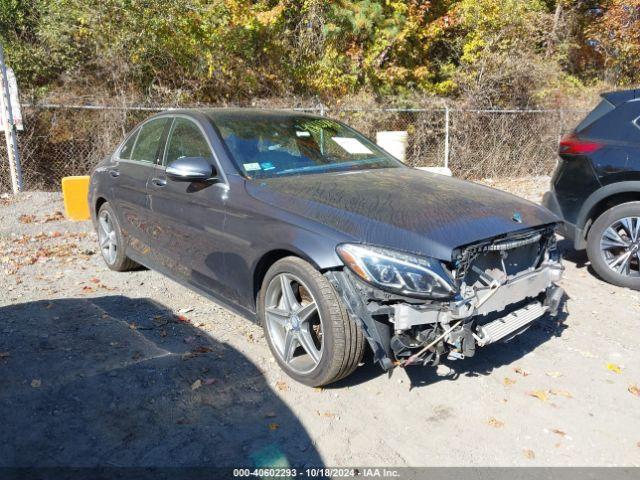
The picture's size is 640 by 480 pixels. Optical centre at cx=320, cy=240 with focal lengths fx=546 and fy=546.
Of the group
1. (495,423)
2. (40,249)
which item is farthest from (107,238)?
(495,423)

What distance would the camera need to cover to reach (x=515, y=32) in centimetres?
1512

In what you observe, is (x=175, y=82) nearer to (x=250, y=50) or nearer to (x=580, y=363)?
(x=250, y=50)

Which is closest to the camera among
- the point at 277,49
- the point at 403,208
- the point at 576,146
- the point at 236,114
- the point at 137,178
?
the point at 403,208

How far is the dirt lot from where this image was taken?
2840mm

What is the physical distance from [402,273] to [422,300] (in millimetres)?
178

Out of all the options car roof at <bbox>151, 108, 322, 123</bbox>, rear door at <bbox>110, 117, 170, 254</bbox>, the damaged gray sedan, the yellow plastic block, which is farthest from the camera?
the yellow plastic block

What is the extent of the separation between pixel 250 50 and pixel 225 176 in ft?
34.1

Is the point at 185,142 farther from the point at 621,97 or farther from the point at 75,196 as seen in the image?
the point at 75,196

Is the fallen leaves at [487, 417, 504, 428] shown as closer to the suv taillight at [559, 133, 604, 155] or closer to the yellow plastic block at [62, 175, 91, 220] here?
the suv taillight at [559, 133, 604, 155]

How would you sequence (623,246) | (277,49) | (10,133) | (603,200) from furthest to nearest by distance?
(277,49)
(10,133)
(603,200)
(623,246)

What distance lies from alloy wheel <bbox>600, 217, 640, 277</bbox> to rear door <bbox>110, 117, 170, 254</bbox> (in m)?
4.33

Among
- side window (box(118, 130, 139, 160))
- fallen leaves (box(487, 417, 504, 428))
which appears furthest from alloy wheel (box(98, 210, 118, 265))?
fallen leaves (box(487, 417, 504, 428))

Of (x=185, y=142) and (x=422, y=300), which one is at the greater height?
(x=185, y=142)

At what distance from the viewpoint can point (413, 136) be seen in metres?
12.1
